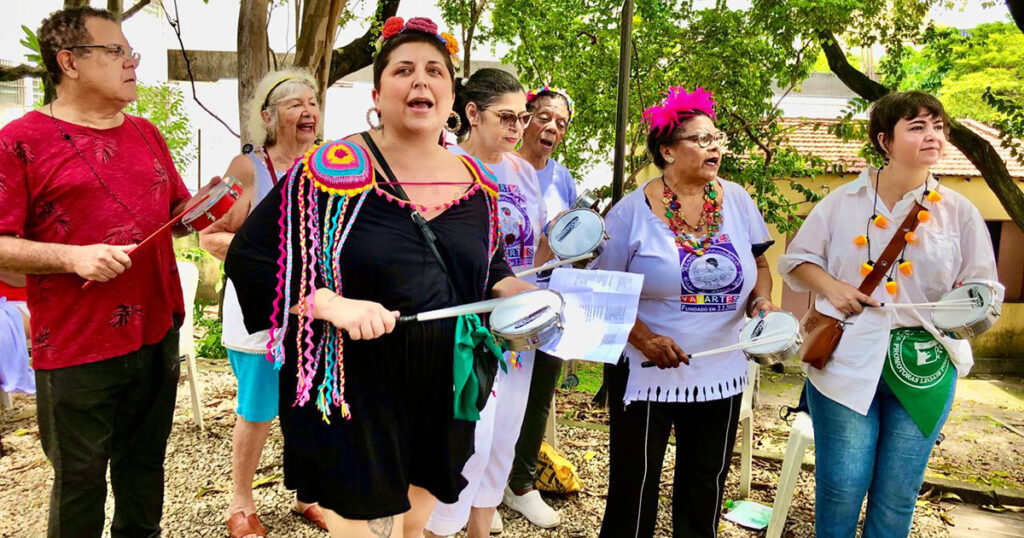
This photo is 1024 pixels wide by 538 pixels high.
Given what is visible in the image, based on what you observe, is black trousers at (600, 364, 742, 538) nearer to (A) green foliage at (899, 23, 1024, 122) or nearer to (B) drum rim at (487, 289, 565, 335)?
(B) drum rim at (487, 289, 565, 335)

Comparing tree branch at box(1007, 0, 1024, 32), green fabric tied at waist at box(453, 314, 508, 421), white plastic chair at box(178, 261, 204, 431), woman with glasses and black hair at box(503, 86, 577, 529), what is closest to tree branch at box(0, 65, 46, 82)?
white plastic chair at box(178, 261, 204, 431)

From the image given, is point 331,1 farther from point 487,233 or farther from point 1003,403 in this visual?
point 1003,403

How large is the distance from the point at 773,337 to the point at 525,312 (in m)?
1.21

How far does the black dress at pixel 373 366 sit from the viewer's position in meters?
1.98

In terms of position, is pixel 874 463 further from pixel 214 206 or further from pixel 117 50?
pixel 117 50

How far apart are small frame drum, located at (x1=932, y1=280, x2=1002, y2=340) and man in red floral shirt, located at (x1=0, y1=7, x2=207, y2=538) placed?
9.63 feet

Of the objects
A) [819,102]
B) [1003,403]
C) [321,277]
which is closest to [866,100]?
[321,277]

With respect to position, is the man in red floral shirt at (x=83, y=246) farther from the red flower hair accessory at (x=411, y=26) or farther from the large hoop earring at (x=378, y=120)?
the red flower hair accessory at (x=411, y=26)

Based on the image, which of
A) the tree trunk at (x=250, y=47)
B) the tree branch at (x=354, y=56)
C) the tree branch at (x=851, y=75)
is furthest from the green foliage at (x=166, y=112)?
the tree branch at (x=851, y=75)

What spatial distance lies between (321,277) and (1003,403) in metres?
13.6

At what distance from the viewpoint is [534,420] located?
404 cm

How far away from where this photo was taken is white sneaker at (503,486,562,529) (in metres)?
3.98

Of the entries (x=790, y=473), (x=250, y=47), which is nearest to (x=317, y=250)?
(x=790, y=473)

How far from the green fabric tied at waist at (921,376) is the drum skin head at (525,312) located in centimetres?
160
